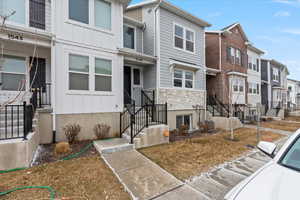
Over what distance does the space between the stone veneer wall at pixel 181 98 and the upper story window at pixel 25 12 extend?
6854 millimetres

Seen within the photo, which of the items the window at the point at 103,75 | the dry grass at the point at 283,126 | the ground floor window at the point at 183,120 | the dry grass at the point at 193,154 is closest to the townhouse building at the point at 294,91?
the dry grass at the point at 283,126

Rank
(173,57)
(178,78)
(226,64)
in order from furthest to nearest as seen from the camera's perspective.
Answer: (226,64) < (178,78) < (173,57)

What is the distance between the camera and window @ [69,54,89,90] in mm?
6750

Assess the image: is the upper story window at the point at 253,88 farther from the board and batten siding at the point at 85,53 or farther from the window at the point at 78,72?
the window at the point at 78,72

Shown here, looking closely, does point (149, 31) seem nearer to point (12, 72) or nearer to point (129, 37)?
point (129, 37)

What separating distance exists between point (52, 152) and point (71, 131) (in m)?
1.06

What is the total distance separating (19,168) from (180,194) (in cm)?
444

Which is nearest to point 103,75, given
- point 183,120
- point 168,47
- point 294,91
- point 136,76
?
point 136,76

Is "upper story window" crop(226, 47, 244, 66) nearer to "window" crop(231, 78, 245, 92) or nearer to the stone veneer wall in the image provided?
"window" crop(231, 78, 245, 92)

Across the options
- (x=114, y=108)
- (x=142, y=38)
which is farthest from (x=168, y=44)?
(x=114, y=108)

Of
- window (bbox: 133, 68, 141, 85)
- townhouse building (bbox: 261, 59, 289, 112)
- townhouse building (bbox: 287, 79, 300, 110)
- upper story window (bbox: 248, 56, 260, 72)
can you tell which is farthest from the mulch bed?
townhouse building (bbox: 287, 79, 300, 110)

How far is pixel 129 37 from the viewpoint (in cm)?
1006

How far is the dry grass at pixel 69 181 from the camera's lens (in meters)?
3.15

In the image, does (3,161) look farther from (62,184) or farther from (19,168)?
(62,184)
